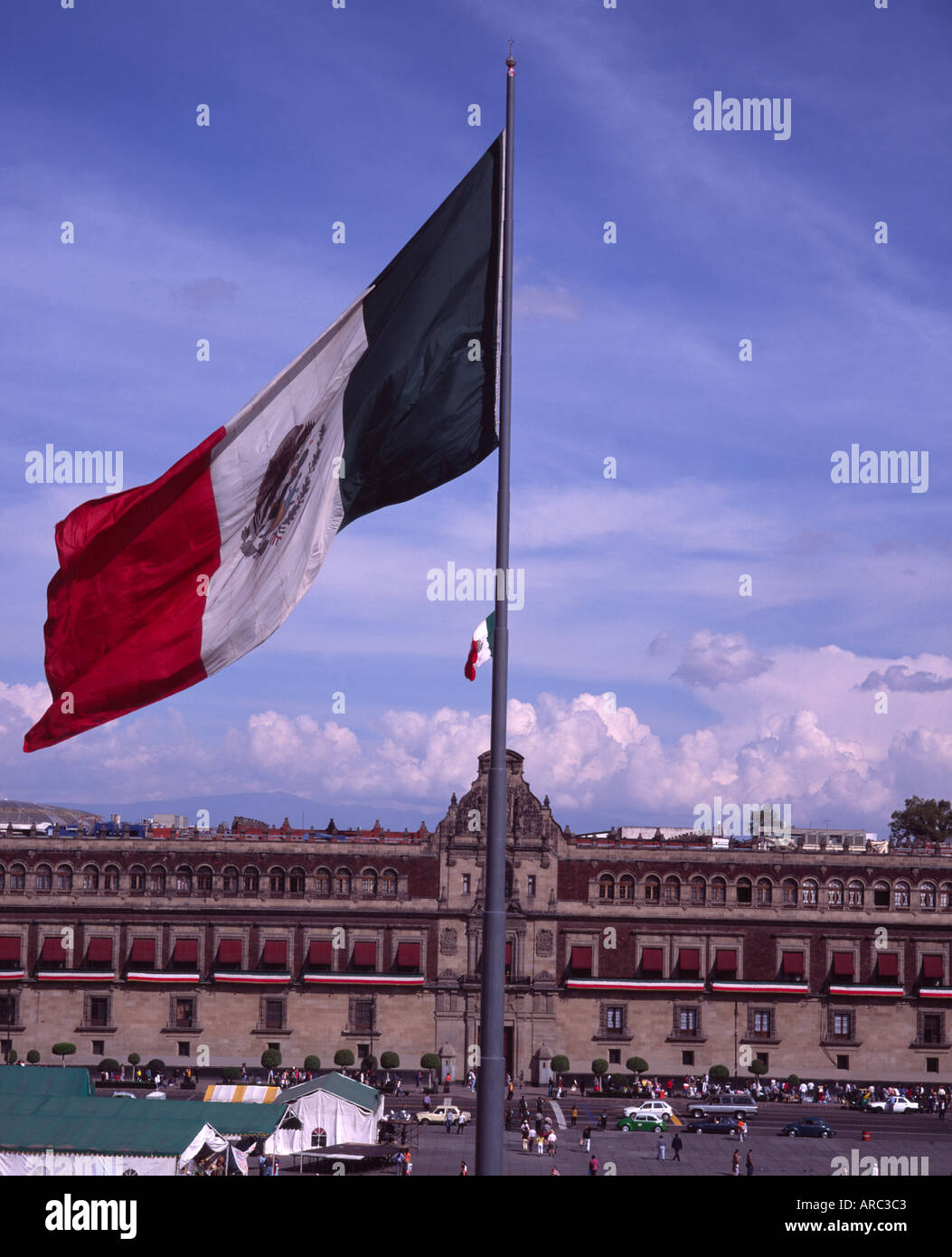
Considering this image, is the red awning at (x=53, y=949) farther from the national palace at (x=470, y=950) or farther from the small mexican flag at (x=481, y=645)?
the small mexican flag at (x=481, y=645)

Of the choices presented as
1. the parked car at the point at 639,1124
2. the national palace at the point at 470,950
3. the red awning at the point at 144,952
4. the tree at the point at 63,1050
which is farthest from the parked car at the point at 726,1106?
the tree at the point at 63,1050

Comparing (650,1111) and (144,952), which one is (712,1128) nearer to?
(650,1111)

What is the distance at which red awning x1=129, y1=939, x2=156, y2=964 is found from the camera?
303 ft

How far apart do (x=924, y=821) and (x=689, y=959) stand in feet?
181

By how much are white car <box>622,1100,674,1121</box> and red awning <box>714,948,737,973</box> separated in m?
18.5

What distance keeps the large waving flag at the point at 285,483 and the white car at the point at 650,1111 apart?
62006mm

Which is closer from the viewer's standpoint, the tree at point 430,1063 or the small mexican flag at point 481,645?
the small mexican flag at point 481,645

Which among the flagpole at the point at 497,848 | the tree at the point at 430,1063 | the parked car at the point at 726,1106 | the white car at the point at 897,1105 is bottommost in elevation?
the white car at the point at 897,1105

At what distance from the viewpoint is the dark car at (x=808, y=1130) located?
229 feet

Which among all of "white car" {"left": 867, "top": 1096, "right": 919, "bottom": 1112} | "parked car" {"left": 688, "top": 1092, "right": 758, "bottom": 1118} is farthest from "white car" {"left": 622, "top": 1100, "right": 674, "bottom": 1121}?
"white car" {"left": 867, "top": 1096, "right": 919, "bottom": 1112}

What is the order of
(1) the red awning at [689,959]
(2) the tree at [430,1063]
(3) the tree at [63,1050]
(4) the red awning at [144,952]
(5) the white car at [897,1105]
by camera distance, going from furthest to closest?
(4) the red awning at [144,952], (1) the red awning at [689,959], (3) the tree at [63,1050], (2) the tree at [430,1063], (5) the white car at [897,1105]

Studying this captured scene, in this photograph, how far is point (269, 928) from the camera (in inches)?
3642
